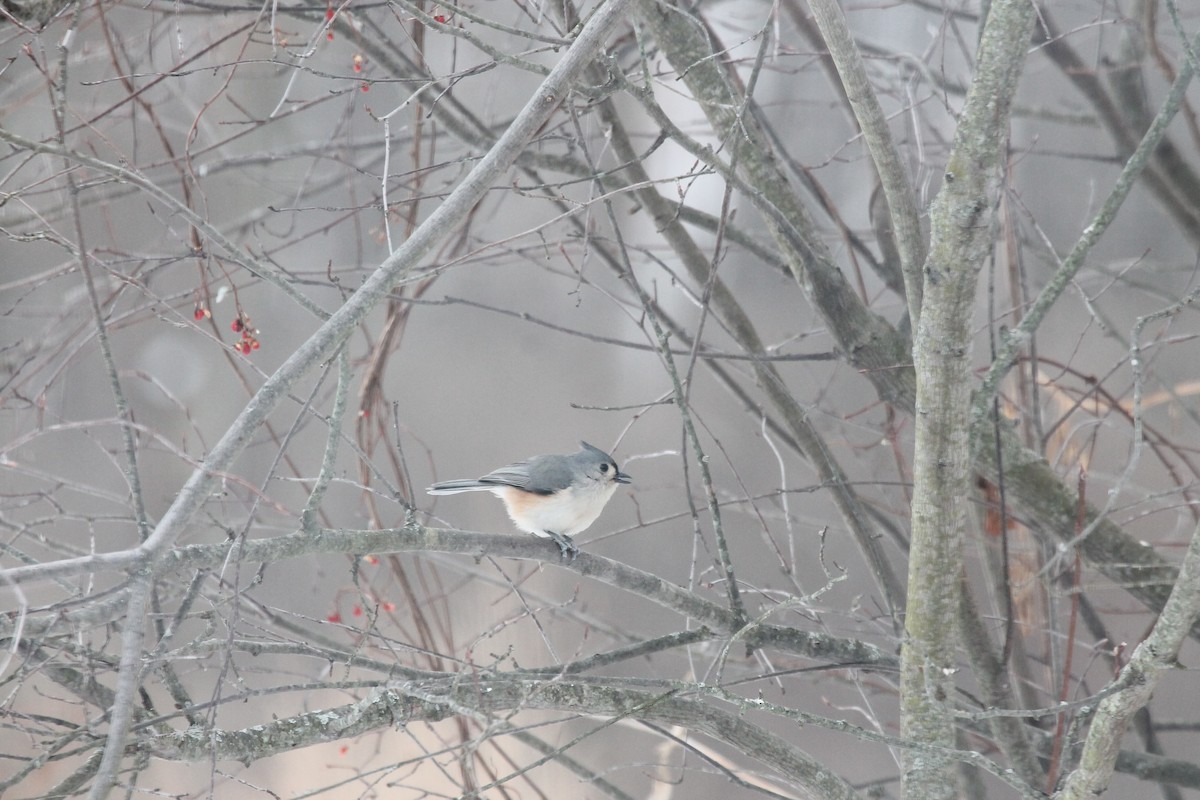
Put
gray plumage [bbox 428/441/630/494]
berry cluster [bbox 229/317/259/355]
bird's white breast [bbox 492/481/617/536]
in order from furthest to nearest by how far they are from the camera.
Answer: gray plumage [bbox 428/441/630/494] < bird's white breast [bbox 492/481/617/536] < berry cluster [bbox 229/317/259/355]

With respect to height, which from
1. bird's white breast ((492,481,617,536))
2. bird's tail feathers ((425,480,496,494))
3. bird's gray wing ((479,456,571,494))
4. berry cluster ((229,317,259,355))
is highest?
berry cluster ((229,317,259,355))

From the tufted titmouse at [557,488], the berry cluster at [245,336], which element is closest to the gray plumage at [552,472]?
the tufted titmouse at [557,488]

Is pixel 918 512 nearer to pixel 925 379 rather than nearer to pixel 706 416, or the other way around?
pixel 925 379

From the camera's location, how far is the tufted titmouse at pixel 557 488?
3.33 meters

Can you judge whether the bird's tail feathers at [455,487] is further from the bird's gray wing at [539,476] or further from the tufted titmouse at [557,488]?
the bird's gray wing at [539,476]

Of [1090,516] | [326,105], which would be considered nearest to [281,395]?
[1090,516]

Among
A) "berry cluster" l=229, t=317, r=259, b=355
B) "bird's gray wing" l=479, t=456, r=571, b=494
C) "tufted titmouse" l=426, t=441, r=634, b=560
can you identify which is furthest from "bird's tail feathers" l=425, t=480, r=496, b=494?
"berry cluster" l=229, t=317, r=259, b=355

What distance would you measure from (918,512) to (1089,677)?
3912mm

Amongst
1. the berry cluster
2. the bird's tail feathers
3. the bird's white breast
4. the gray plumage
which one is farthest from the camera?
the gray plumage

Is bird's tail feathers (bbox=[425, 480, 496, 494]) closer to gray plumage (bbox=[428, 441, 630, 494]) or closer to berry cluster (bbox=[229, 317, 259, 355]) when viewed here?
gray plumage (bbox=[428, 441, 630, 494])

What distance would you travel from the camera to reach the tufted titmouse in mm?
3328

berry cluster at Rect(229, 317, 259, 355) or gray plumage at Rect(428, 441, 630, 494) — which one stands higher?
berry cluster at Rect(229, 317, 259, 355)

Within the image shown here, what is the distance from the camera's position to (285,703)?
639 centimetres

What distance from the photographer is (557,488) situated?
11.1 ft
